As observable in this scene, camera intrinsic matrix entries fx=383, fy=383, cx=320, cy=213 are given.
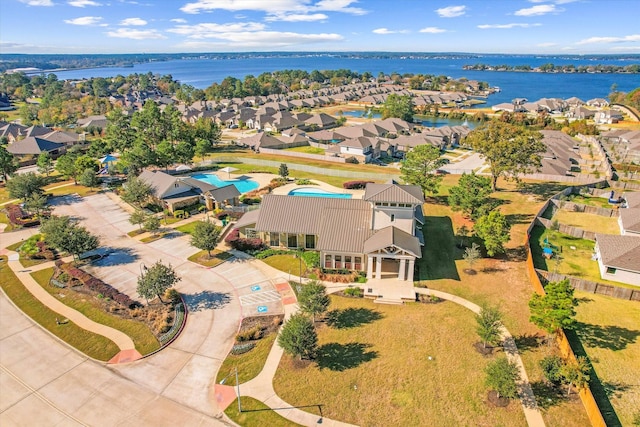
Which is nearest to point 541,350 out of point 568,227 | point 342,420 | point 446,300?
point 446,300

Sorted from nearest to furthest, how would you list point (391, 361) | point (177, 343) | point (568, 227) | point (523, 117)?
point (391, 361), point (177, 343), point (568, 227), point (523, 117)

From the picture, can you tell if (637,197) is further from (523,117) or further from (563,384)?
(523,117)

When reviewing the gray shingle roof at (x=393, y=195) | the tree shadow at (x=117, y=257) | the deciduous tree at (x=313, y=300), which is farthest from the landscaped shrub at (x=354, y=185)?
the deciduous tree at (x=313, y=300)

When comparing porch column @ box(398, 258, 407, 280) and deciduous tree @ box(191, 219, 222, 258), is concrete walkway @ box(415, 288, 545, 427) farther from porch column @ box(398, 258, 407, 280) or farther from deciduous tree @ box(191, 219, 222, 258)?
deciduous tree @ box(191, 219, 222, 258)

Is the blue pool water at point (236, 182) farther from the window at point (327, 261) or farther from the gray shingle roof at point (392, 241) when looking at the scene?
the gray shingle roof at point (392, 241)

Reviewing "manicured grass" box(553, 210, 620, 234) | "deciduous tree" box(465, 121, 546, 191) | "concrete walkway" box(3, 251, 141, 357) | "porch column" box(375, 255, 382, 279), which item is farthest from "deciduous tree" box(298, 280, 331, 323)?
"deciduous tree" box(465, 121, 546, 191)
